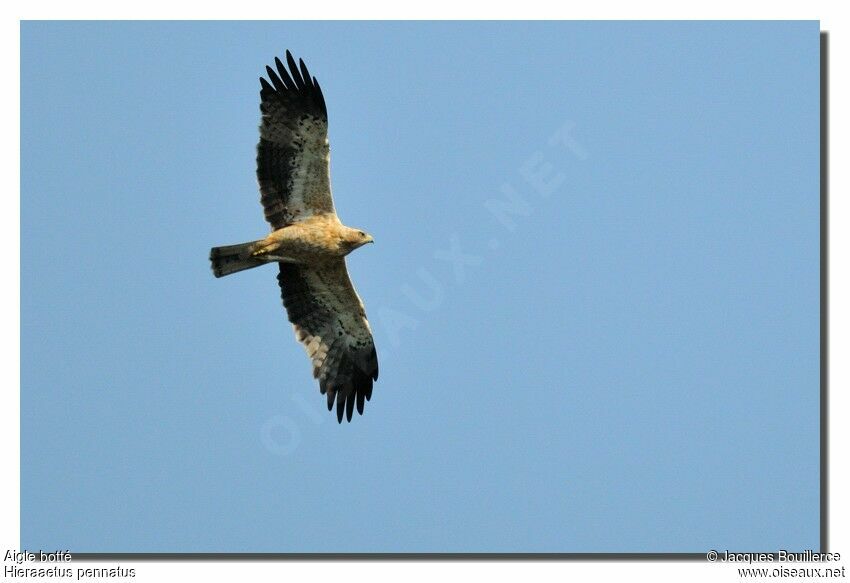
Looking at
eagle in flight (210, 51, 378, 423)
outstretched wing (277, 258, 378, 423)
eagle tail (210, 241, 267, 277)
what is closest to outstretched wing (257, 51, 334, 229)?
eagle in flight (210, 51, 378, 423)

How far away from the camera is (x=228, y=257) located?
1302cm

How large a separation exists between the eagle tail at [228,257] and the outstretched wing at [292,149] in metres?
0.45

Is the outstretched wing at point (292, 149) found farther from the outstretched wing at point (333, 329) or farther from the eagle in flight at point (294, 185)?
the outstretched wing at point (333, 329)

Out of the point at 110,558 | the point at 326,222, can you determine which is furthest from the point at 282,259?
the point at 110,558

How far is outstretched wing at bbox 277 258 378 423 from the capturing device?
45.2 ft

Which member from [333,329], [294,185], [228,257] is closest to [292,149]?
[294,185]

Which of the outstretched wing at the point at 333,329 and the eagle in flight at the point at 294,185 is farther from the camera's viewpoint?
the outstretched wing at the point at 333,329

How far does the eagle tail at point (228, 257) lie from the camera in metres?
13.0

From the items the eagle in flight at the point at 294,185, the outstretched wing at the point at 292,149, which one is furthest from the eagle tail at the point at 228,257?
the outstretched wing at the point at 292,149

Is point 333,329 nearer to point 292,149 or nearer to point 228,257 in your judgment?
point 228,257
